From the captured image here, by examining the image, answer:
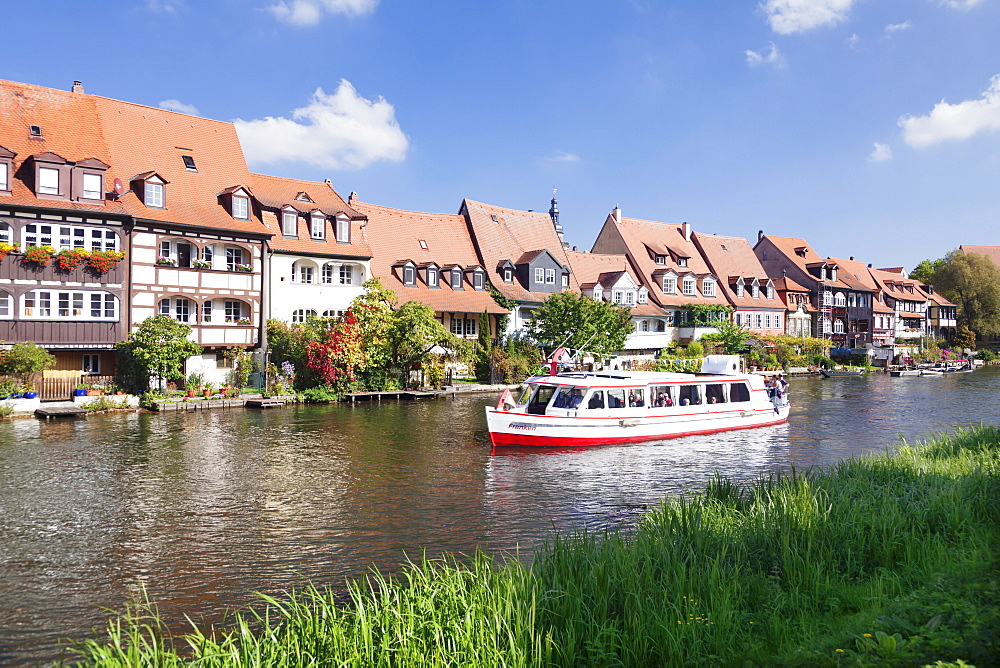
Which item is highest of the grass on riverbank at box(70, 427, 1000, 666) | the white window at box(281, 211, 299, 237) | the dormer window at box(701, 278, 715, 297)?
the white window at box(281, 211, 299, 237)

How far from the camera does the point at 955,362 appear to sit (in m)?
76.4

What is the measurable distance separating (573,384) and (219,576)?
16.6 m

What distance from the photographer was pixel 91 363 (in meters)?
35.5

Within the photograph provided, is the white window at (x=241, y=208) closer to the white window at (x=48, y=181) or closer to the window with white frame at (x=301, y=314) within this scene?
the window with white frame at (x=301, y=314)

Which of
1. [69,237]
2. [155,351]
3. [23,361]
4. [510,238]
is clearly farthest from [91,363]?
[510,238]

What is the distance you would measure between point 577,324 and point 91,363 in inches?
1189

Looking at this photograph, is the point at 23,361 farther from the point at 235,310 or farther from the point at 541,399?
the point at 541,399

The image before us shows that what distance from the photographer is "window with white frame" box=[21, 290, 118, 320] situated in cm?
3294

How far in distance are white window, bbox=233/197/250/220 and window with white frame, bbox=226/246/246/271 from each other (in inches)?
73.5

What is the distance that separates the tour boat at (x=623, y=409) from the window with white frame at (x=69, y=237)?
2162 cm

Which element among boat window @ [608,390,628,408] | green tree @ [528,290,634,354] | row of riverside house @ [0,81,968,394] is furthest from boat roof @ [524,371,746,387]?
row of riverside house @ [0,81,968,394]

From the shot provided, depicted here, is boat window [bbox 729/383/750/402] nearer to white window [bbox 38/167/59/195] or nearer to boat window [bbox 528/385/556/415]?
boat window [bbox 528/385/556/415]

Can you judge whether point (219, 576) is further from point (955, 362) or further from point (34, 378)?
point (955, 362)

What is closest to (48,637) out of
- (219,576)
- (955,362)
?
(219,576)
